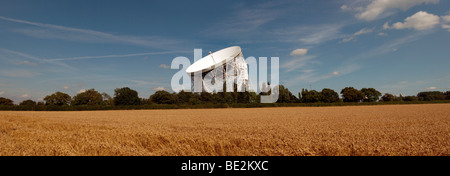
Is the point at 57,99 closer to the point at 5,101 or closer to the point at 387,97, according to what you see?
the point at 5,101

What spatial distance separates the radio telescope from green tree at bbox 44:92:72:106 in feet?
309

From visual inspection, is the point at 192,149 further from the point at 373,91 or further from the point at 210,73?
the point at 373,91

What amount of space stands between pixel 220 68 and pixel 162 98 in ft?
226

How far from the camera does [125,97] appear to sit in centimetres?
9056

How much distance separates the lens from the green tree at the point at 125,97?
296 ft

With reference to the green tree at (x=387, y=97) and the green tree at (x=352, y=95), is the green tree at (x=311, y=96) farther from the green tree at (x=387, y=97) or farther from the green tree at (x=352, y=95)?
the green tree at (x=387, y=97)

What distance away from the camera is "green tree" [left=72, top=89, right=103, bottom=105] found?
102613 mm

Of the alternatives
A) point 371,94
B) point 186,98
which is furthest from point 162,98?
point 371,94

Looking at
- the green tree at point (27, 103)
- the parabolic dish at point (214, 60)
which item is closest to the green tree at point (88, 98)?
the green tree at point (27, 103)

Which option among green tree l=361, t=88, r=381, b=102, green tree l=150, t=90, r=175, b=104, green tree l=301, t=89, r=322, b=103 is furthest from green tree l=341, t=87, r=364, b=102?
green tree l=150, t=90, r=175, b=104

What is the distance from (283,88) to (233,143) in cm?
9207

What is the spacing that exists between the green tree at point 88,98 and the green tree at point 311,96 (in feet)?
286
